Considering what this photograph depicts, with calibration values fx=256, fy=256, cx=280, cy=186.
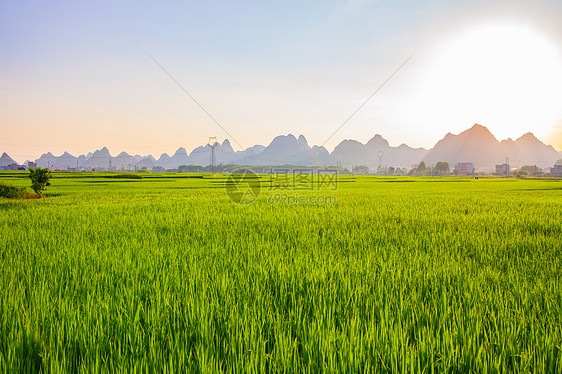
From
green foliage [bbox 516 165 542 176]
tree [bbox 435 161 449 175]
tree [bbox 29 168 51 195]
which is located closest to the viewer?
tree [bbox 29 168 51 195]

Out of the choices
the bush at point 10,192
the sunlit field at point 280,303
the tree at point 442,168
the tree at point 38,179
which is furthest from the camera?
the tree at point 442,168

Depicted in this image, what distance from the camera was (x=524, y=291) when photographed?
2455 mm

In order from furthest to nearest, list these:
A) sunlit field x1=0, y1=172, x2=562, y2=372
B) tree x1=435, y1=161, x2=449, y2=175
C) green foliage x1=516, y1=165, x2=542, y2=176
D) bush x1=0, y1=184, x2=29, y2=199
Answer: tree x1=435, y1=161, x2=449, y2=175
green foliage x1=516, y1=165, x2=542, y2=176
bush x1=0, y1=184, x2=29, y2=199
sunlit field x1=0, y1=172, x2=562, y2=372

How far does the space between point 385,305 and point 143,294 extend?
227cm

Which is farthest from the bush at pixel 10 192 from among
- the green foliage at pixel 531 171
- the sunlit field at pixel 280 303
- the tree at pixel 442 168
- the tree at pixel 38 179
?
the tree at pixel 442 168

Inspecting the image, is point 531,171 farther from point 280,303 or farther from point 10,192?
point 10,192

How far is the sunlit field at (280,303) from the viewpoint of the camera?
155 cm

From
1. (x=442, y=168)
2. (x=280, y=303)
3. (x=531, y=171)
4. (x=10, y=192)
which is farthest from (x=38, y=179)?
(x=531, y=171)

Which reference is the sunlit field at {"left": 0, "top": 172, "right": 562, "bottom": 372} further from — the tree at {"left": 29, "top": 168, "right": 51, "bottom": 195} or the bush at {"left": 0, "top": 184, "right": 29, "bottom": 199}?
the tree at {"left": 29, "top": 168, "right": 51, "bottom": 195}

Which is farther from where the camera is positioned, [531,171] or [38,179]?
[531,171]

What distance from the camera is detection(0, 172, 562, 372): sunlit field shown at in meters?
1.55

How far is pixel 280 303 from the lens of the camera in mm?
2312

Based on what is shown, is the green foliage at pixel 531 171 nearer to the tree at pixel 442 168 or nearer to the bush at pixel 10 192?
the tree at pixel 442 168

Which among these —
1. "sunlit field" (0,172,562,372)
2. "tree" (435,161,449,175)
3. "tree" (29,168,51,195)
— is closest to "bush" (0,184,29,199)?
"tree" (29,168,51,195)
